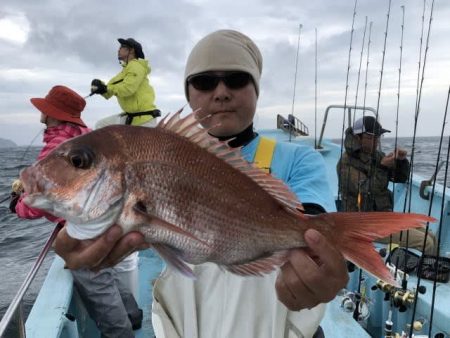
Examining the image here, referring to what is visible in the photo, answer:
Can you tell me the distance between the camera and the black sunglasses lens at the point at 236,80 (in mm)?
2072

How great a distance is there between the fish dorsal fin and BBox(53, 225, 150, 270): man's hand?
40 cm

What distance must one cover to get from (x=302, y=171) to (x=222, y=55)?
69 centimetres

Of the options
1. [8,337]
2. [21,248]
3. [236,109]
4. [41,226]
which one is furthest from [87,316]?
[41,226]

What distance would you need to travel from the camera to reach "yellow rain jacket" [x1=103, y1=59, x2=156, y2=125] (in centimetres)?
573

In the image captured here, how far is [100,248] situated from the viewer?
150 cm

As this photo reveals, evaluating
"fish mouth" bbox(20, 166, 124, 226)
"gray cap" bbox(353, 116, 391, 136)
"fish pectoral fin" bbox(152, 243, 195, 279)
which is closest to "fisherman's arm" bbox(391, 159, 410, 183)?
"gray cap" bbox(353, 116, 391, 136)

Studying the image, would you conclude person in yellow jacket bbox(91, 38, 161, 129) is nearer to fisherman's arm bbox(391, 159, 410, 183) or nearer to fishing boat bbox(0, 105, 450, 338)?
fishing boat bbox(0, 105, 450, 338)

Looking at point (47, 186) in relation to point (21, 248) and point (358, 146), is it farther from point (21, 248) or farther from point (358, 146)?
point (21, 248)

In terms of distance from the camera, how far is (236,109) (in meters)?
2.14

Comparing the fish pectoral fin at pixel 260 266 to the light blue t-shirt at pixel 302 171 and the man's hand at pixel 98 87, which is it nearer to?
the light blue t-shirt at pixel 302 171

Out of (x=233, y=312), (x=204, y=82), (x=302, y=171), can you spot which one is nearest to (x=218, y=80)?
(x=204, y=82)

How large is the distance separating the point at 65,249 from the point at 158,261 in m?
4.09

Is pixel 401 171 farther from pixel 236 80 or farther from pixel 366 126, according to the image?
pixel 236 80

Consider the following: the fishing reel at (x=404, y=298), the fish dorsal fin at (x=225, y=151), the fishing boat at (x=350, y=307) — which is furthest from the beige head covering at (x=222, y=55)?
the fishing reel at (x=404, y=298)
